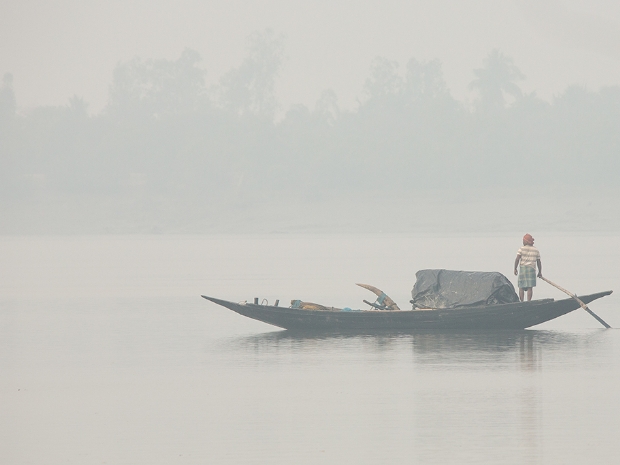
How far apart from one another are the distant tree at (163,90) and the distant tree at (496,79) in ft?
136

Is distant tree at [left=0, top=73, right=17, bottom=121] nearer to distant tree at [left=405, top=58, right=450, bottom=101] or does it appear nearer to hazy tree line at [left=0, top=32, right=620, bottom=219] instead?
hazy tree line at [left=0, top=32, right=620, bottom=219]

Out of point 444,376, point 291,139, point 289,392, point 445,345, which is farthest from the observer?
point 291,139

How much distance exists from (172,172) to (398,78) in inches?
1469

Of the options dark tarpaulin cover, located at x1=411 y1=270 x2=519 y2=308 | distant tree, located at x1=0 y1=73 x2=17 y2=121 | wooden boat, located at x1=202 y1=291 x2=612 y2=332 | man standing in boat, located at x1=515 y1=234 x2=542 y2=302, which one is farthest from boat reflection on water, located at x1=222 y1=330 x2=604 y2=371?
distant tree, located at x1=0 y1=73 x2=17 y2=121

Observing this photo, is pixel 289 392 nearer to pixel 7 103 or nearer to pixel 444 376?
pixel 444 376

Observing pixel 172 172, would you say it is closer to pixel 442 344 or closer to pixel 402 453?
pixel 442 344

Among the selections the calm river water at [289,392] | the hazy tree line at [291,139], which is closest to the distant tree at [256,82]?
the hazy tree line at [291,139]

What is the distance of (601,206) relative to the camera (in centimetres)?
14300

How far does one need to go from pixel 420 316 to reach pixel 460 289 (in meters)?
1.21

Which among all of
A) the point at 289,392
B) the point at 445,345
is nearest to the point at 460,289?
the point at 445,345

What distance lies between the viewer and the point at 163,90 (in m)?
181

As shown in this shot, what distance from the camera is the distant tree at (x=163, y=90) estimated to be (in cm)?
18025

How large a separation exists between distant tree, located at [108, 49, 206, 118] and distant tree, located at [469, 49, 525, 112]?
4146 cm

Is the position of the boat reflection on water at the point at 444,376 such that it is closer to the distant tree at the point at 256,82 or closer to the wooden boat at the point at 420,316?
the wooden boat at the point at 420,316
